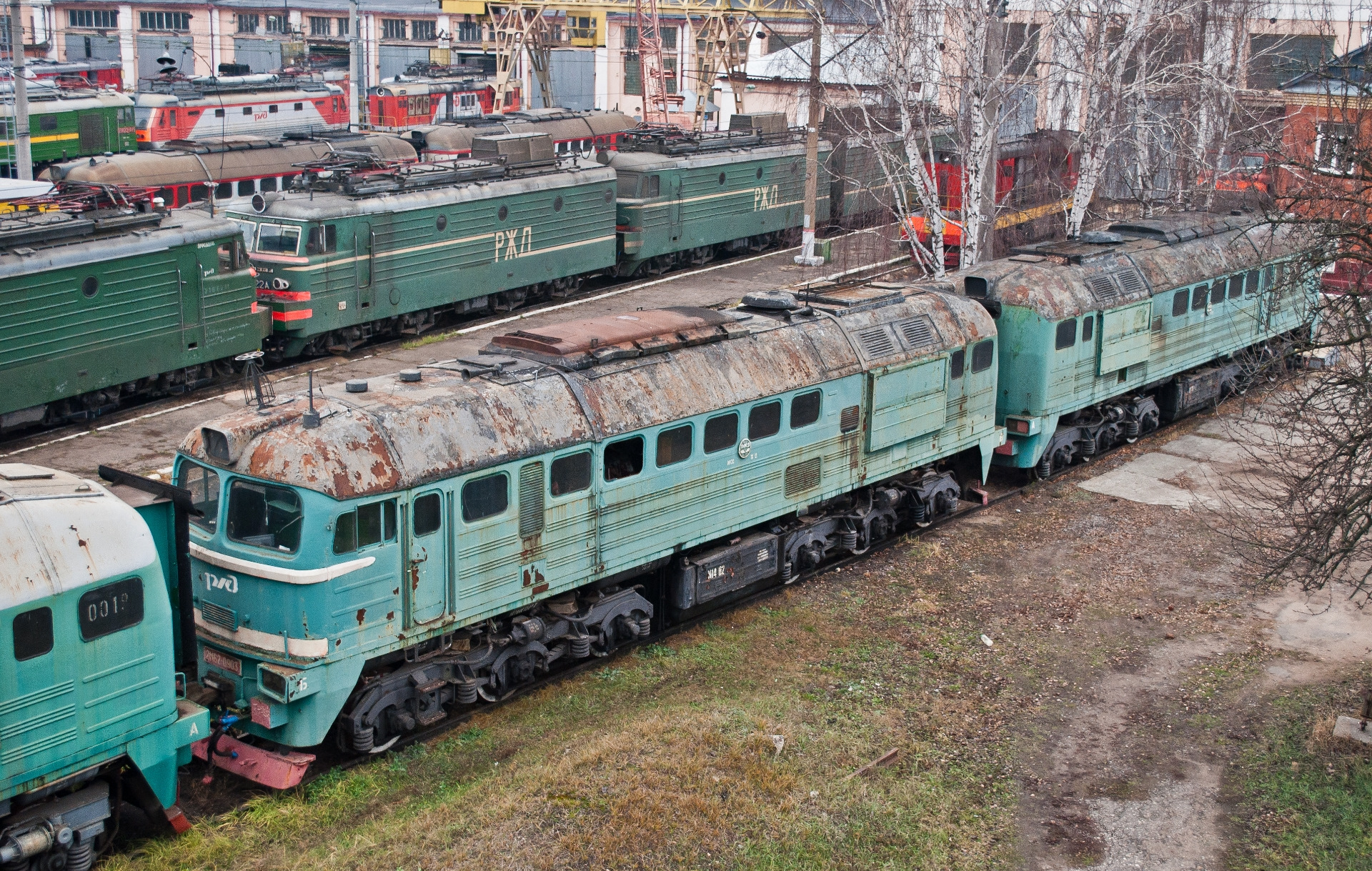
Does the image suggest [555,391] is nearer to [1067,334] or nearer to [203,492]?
[203,492]

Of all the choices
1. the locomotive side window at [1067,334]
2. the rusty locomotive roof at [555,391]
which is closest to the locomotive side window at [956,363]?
the rusty locomotive roof at [555,391]

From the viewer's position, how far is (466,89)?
5959 cm

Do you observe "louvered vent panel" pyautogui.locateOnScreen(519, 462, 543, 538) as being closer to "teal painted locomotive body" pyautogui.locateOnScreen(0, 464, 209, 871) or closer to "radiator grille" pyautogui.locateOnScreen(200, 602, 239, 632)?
"radiator grille" pyautogui.locateOnScreen(200, 602, 239, 632)

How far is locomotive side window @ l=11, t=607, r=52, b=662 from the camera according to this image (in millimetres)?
10180

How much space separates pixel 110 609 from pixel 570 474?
476cm

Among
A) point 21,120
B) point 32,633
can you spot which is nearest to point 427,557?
point 32,633

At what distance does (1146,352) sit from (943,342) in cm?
644

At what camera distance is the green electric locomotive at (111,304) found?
66.5 ft

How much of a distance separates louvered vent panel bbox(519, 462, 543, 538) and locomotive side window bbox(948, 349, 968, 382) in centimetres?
764

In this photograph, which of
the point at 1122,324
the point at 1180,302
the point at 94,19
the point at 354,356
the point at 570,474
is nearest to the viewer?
the point at 570,474

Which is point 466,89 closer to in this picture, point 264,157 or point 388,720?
point 264,157

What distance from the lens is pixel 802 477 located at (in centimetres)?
1708

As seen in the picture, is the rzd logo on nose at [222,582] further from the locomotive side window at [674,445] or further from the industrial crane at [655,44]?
the industrial crane at [655,44]

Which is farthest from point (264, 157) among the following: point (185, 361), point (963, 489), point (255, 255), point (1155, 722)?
point (1155, 722)
